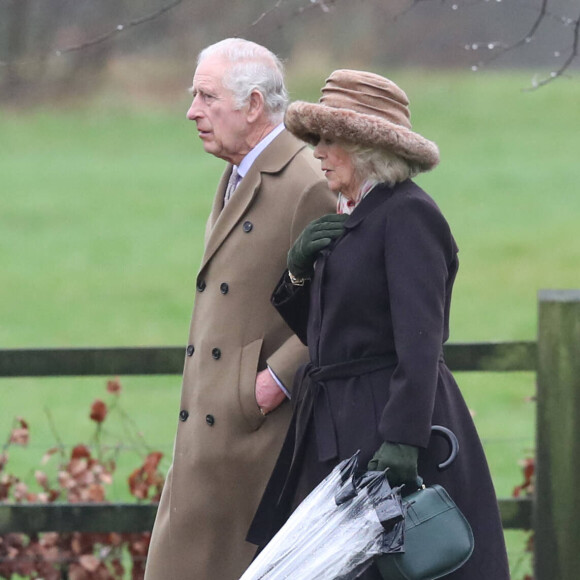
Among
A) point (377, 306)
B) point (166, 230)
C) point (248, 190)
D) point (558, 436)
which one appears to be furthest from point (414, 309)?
point (166, 230)

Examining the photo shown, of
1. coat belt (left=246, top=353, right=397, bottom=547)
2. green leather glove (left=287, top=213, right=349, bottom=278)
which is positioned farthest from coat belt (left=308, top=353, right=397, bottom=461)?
green leather glove (left=287, top=213, right=349, bottom=278)

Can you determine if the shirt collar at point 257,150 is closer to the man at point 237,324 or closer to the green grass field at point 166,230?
the man at point 237,324

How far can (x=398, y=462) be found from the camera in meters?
3.29

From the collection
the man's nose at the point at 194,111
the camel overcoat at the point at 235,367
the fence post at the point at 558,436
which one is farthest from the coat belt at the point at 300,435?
the fence post at the point at 558,436

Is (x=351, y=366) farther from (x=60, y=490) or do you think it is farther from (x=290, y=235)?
(x=60, y=490)

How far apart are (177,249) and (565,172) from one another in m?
11.6

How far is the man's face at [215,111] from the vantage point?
401 cm

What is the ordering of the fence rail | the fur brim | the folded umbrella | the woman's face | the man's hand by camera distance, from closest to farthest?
1. the folded umbrella
2. the fur brim
3. the woman's face
4. the man's hand
5. the fence rail

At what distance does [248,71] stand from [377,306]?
3.06 ft

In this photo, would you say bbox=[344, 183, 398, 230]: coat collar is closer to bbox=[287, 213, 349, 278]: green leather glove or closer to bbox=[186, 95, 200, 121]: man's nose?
bbox=[287, 213, 349, 278]: green leather glove

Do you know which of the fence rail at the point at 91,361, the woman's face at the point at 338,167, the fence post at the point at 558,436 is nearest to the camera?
the woman's face at the point at 338,167

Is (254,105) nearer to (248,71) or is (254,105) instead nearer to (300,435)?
(248,71)

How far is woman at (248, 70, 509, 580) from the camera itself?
3.35m

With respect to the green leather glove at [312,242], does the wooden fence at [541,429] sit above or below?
below
